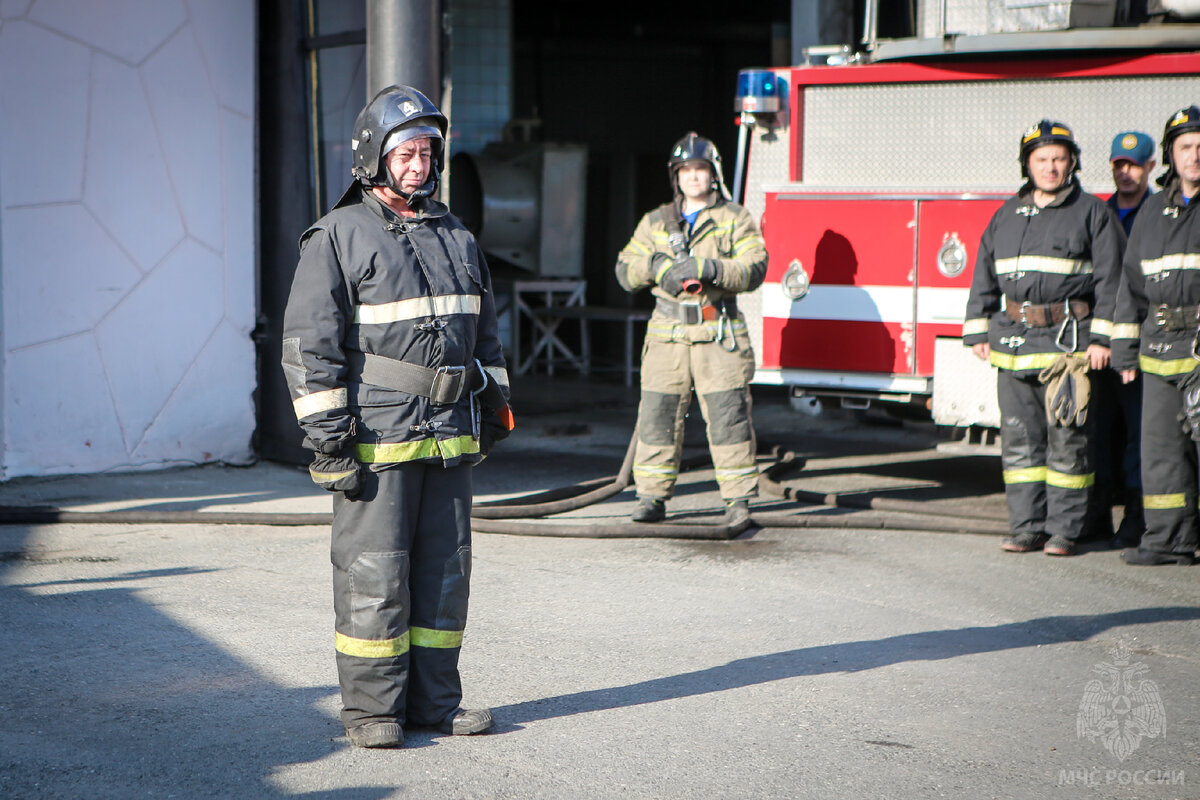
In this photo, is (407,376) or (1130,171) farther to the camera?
(1130,171)

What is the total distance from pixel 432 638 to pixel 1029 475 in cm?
356

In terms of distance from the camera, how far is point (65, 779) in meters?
3.36

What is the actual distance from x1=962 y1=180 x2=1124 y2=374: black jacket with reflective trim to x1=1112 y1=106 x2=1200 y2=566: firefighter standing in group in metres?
0.10

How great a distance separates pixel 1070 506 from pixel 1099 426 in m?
0.57

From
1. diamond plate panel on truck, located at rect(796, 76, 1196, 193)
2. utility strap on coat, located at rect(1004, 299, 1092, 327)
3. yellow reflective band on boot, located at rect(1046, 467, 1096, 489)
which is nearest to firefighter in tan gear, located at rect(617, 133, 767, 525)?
diamond plate panel on truck, located at rect(796, 76, 1196, 193)

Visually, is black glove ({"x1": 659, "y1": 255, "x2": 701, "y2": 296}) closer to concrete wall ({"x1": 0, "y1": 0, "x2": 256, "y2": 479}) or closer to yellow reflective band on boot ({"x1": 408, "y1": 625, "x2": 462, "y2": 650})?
yellow reflective band on boot ({"x1": 408, "y1": 625, "x2": 462, "y2": 650})

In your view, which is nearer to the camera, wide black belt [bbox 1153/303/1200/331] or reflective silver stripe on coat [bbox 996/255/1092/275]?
wide black belt [bbox 1153/303/1200/331]

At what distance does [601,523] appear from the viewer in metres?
6.48

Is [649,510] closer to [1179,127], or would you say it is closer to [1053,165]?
[1053,165]

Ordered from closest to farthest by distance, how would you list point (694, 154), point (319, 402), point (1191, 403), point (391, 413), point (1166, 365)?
point (319, 402), point (391, 413), point (1191, 403), point (1166, 365), point (694, 154)

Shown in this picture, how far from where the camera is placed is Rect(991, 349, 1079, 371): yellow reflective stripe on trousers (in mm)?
6039

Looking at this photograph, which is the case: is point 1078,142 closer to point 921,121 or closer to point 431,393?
point 921,121

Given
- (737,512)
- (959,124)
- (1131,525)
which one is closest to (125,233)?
(737,512)

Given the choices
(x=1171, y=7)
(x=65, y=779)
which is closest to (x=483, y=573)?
(x=65, y=779)
